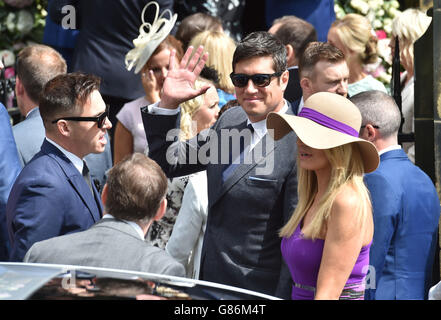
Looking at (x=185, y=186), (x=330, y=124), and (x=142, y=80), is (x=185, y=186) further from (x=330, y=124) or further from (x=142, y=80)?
(x=330, y=124)

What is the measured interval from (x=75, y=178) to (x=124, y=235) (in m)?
0.85

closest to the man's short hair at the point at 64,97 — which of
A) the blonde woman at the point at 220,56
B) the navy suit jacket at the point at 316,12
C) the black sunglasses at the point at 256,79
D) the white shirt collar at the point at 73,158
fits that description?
the white shirt collar at the point at 73,158

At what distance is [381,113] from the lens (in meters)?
4.52

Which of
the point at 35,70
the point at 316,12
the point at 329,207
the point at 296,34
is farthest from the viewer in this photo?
the point at 316,12

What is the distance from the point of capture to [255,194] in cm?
403

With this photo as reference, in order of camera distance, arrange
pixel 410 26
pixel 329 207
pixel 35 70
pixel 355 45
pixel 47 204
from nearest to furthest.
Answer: pixel 329 207
pixel 47 204
pixel 35 70
pixel 410 26
pixel 355 45

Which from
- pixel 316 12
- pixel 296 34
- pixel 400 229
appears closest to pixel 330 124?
pixel 400 229

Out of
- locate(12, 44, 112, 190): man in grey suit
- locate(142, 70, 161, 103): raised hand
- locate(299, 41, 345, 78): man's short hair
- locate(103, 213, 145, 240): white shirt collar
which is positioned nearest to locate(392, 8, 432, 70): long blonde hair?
locate(299, 41, 345, 78): man's short hair

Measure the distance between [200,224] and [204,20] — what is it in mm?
2190

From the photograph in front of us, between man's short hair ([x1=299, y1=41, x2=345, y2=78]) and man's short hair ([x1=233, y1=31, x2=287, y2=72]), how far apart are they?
73 cm

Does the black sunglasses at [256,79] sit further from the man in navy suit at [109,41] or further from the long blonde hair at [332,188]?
the man in navy suit at [109,41]

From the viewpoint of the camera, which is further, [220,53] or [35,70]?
[220,53]

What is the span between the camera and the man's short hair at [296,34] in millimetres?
5887

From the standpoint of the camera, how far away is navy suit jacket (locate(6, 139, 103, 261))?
388cm
